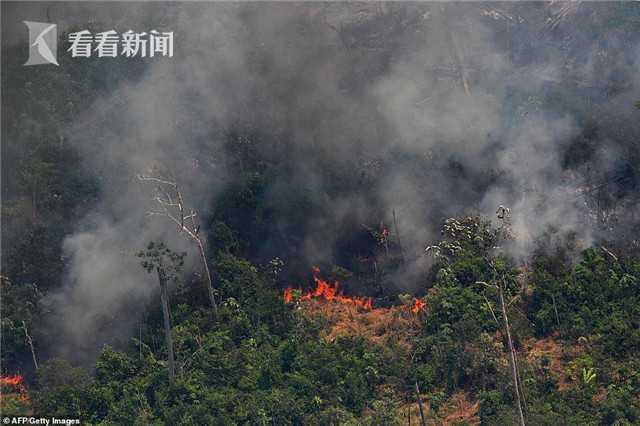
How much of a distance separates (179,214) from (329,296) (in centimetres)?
1183

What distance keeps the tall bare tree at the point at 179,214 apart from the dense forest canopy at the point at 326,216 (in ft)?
0.92

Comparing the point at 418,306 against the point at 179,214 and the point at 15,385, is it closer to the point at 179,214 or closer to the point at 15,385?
the point at 179,214

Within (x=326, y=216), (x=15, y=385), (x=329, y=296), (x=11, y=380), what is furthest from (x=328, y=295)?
(x=11, y=380)

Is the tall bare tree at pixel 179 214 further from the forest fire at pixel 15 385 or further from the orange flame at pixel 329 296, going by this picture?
the forest fire at pixel 15 385

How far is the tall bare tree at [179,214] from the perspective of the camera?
6125cm

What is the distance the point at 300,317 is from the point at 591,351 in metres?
17.5

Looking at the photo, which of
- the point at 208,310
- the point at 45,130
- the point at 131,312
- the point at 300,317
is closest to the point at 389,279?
the point at 300,317

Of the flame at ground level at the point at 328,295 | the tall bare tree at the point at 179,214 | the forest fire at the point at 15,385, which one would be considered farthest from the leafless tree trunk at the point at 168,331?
the flame at ground level at the point at 328,295

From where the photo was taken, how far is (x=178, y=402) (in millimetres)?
53156

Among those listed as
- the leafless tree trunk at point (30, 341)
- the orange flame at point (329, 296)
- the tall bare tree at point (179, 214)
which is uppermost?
the tall bare tree at point (179, 214)

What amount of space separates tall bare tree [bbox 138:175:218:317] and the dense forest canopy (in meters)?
0.28

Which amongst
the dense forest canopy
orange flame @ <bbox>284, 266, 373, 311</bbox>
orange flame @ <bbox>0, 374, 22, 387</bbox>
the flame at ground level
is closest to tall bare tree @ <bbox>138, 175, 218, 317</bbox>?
the dense forest canopy

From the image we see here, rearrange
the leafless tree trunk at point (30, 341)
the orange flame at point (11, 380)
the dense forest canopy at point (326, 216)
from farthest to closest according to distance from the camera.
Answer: the leafless tree trunk at point (30, 341), the orange flame at point (11, 380), the dense forest canopy at point (326, 216)

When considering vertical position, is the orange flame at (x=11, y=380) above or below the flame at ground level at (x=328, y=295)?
below
